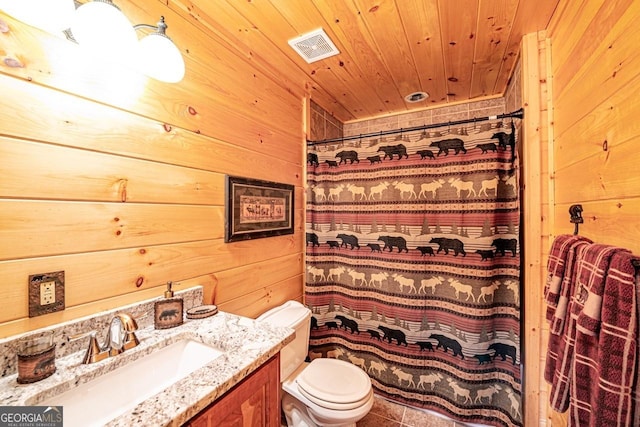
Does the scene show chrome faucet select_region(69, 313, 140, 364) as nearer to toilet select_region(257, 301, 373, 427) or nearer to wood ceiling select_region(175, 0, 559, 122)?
toilet select_region(257, 301, 373, 427)

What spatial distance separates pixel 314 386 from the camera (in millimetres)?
1365

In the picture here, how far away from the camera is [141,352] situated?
0.87 metres

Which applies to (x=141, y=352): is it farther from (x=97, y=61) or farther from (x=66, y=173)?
(x=97, y=61)

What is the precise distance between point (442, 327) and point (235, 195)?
5.12 ft

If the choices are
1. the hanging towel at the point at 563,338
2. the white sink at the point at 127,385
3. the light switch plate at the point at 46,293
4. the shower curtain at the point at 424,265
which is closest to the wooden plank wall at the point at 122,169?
the light switch plate at the point at 46,293

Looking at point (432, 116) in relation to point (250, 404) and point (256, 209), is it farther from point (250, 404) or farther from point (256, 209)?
point (250, 404)

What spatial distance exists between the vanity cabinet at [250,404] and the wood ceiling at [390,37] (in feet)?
5.24

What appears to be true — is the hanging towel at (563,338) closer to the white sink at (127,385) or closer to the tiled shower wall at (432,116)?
the white sink at (127,385)

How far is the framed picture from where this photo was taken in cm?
139

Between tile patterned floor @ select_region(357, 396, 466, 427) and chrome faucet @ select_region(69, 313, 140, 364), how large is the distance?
1518mm

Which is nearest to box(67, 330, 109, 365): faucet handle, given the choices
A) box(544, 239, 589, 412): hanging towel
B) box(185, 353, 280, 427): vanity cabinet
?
box(185, 353, 280, 427): vanity cabinet

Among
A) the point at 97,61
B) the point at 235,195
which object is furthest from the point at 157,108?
the point at 235,195

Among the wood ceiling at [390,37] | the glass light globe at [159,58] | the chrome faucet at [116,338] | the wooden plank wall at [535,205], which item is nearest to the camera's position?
the chrome faucet at [116,338]

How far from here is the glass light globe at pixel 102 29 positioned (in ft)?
2.51
